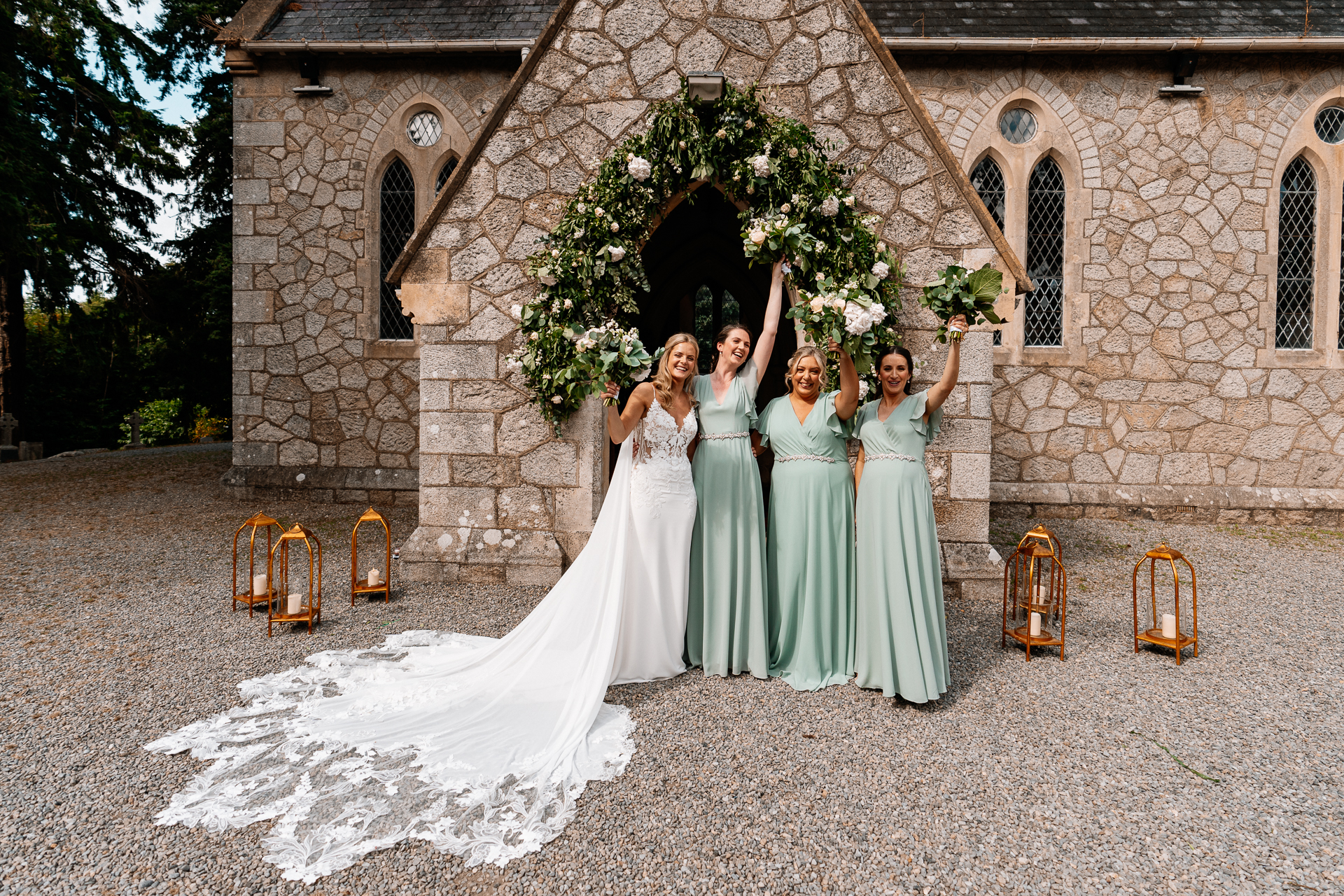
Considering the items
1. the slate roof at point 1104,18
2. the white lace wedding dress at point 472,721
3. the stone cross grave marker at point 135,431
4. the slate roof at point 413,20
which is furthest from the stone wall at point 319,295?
the stone cross grave marker at point 135,431

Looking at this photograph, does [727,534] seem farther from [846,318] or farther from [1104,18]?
[1104,18]

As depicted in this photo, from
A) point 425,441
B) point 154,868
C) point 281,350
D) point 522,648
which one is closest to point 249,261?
point 281,350

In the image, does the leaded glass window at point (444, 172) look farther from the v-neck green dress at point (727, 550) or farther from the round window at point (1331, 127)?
the round window at point (1331, 127)

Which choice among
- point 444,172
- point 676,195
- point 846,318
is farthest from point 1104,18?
point 444,172

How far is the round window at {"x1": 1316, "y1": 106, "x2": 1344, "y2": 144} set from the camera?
8.08m

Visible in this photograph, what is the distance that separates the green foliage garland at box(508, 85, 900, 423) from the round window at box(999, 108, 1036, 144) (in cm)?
471

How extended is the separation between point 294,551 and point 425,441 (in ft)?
7.98

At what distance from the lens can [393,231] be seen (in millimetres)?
8891

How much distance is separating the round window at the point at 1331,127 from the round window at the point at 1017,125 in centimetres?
332

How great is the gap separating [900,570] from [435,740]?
89.7 inches

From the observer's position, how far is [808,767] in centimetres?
281

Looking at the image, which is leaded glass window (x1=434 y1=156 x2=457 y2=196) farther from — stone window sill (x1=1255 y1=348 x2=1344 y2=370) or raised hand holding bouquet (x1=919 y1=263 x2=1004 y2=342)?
stone window sill (x1=1255 y1=348 x2=1344 y2=370)

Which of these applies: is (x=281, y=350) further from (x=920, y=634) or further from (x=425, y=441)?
(x=920, y=634)

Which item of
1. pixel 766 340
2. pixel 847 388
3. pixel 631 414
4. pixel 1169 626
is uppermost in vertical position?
pixel 766 340
